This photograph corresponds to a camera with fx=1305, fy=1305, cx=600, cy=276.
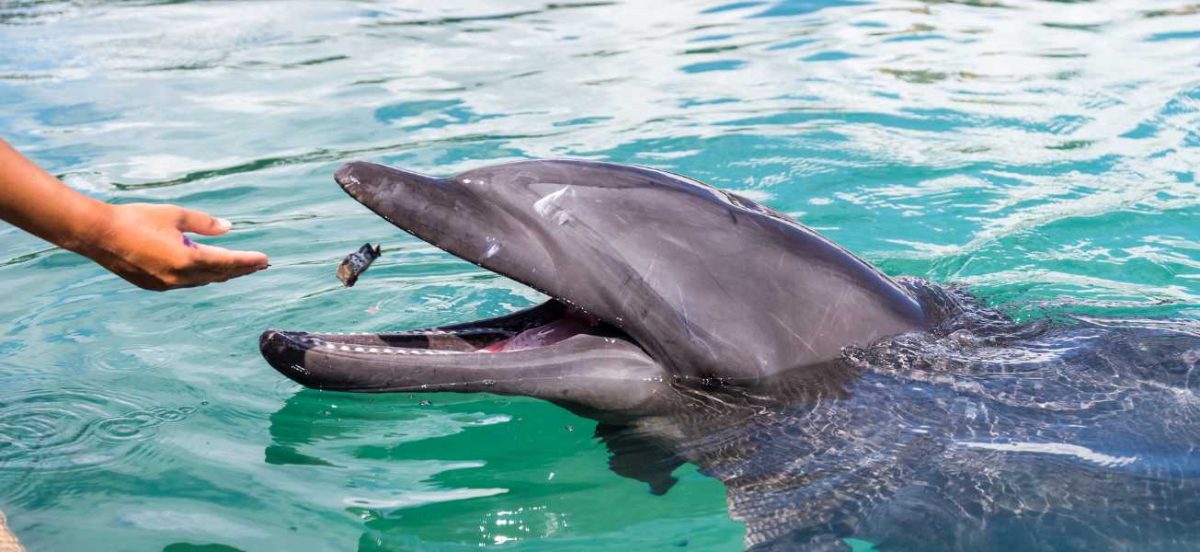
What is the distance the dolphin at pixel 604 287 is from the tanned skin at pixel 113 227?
0.46m

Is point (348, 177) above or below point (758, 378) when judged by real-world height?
above

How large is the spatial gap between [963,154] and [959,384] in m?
5.00

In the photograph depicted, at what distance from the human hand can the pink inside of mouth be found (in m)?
0.96

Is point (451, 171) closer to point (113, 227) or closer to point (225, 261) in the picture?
point (225, 261)

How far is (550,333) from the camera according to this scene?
15.4 feet

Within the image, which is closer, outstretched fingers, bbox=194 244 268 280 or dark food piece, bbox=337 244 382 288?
outstretched fingers, bbox=194 244 268 280

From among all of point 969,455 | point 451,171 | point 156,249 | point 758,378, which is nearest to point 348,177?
point 156,249

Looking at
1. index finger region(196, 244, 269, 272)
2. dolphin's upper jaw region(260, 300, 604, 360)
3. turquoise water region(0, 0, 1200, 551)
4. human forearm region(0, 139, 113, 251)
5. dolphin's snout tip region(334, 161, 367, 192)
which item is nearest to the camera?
human forearm region(0, 139, 113, 251)

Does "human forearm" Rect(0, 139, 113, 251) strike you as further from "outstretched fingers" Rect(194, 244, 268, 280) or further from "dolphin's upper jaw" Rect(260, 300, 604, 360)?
"dolphin's upper jaw" Rect(260, 300, 604, 360)

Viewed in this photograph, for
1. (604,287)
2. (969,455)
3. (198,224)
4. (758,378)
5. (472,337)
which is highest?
(198,224)

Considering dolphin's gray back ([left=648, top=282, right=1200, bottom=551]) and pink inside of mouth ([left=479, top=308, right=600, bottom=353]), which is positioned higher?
pink inside of mouth ([left=479, top=308, right=600, bottom=353])

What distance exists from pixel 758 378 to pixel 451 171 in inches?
208

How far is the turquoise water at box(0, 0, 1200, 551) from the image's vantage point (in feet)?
15.6

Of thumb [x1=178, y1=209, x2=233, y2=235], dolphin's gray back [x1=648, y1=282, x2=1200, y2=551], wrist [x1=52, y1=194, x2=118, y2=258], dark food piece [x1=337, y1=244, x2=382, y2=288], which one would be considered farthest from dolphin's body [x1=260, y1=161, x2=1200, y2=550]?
wrist [x1=52, y1=194, x2=118, y2=258]
